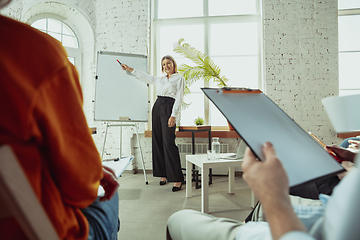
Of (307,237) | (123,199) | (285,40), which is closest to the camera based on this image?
(307,237)

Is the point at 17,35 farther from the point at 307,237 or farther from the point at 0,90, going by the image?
the point at 307,237

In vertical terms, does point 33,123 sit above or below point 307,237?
above

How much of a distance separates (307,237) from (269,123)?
0.31m

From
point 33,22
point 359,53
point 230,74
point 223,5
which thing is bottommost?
point 230,74

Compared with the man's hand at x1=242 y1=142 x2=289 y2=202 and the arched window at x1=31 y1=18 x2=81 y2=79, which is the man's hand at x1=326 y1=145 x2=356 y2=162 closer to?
the man's hand at x1=242 y1=142 x2=289 y2=202

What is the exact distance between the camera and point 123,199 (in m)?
2.40

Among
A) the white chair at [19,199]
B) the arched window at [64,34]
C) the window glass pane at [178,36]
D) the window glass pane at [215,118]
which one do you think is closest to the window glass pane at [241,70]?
the window glass pane at [215,118]

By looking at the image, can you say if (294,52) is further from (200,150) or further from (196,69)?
(200,150)

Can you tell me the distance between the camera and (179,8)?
3.94m

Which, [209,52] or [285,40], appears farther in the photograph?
[209,52]

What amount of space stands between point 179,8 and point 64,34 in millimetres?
2122

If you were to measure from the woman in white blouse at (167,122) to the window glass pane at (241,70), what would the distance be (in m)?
1.06

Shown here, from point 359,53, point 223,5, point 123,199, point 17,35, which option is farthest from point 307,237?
point 359,53

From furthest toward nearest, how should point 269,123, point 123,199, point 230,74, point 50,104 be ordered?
point 230,74 → point 123,199 → point 269,123 → point 50,104
